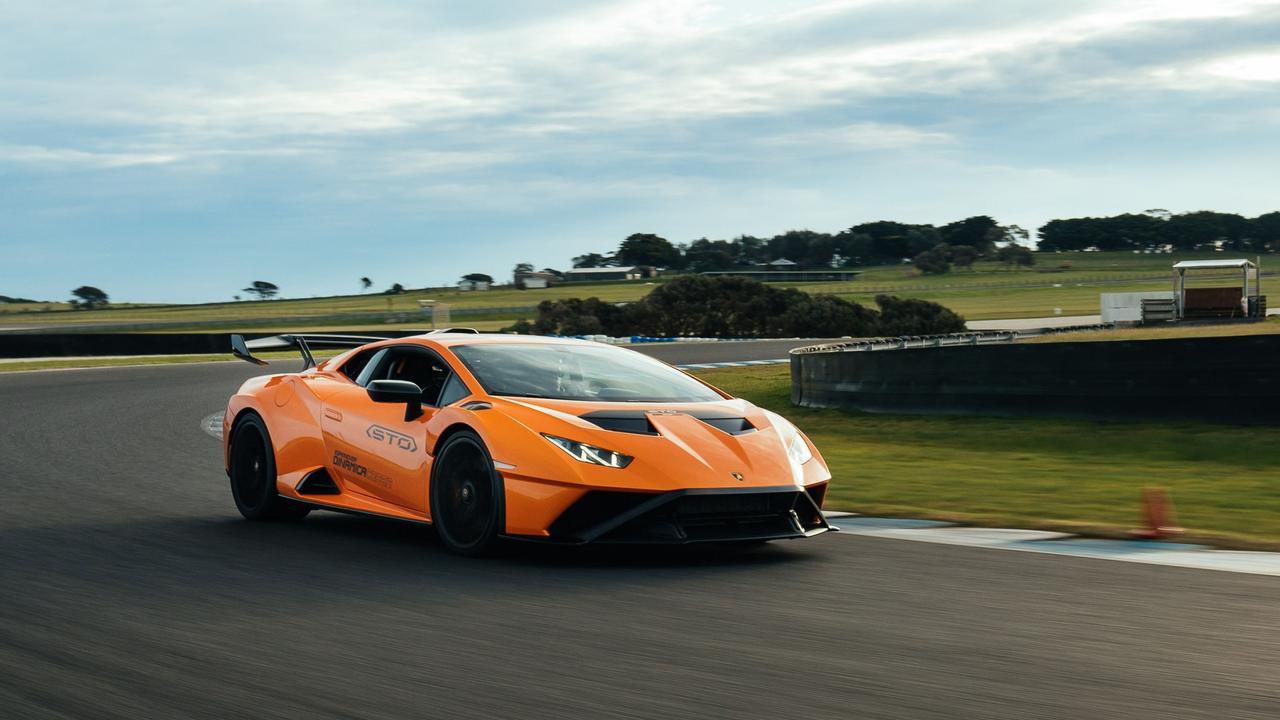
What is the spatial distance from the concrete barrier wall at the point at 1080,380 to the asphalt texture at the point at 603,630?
638 centimetres

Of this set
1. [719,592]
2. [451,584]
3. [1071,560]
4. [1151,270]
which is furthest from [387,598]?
[1151,270]

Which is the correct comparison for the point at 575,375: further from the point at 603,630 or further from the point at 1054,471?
the point at 1054,471

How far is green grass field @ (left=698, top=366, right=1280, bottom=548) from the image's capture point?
843 centimetres

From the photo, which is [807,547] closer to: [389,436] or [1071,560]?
[1071,560]

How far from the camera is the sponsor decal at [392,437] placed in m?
7.09

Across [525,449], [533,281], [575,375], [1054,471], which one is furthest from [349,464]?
[533,281]

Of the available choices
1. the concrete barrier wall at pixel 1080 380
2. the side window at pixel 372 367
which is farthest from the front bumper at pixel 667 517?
the concrete barrier wall at pixel 1080 380

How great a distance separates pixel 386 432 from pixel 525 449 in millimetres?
1230

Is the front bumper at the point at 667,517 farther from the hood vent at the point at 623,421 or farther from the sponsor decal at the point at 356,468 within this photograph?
the sponsor decal at the point at 356,468

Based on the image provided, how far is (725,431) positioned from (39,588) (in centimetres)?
329

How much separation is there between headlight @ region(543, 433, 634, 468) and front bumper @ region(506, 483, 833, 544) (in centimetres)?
15

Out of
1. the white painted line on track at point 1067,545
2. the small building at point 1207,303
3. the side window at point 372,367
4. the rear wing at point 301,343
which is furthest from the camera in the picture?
the small building at point 1207,303

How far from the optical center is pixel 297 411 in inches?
320

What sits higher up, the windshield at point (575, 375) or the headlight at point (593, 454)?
the windshield at point (575, 375)
